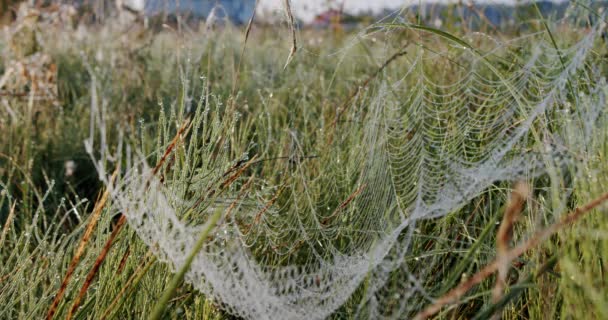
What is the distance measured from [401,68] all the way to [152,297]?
1909 millimetres

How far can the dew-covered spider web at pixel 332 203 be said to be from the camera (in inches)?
45.4

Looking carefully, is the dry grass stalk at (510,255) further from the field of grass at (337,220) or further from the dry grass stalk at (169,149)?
the dry grass stalk at (169,149)

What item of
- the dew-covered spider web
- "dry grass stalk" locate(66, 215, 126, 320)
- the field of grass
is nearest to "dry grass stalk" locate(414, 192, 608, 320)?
the field of grass

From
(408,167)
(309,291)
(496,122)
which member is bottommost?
(309,291)

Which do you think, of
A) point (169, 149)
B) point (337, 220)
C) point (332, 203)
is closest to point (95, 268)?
point (169, 149)

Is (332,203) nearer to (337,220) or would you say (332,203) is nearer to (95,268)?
(337,220)

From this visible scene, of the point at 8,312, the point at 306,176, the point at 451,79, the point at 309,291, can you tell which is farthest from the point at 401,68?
the point at 8,312

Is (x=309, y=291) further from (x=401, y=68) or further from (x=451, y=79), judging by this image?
(x=401, y=68)

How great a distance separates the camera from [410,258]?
1286 mm

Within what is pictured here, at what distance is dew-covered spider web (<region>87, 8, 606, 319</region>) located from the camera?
3.78 ft

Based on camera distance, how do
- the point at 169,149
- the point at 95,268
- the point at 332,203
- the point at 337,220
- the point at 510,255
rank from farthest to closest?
the point at 332,203, the point at 337,220, the point at 169,149, the point at 95,268, the point at 510,255

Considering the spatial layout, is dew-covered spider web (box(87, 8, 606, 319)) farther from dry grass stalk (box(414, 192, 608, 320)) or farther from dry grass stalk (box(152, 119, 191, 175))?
dry grass stalk (box(414, 192, 608, 320))

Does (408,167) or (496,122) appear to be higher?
(496,122)

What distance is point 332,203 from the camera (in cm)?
163
